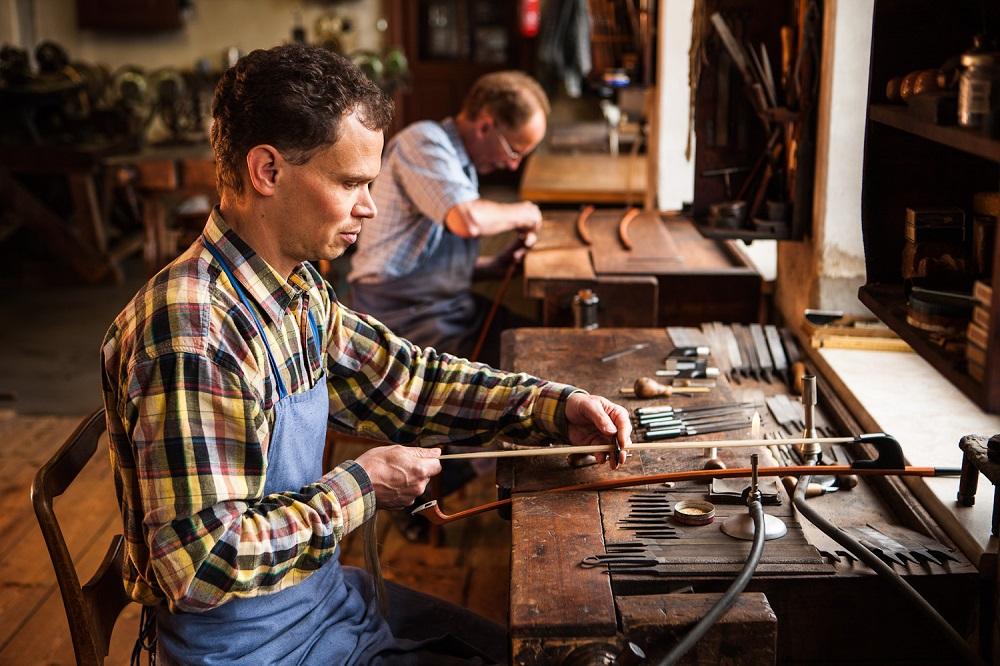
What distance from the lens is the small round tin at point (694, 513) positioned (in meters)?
1.86

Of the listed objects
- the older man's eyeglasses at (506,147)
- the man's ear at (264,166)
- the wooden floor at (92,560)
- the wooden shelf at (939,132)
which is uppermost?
the wooden shelf at (939,132)

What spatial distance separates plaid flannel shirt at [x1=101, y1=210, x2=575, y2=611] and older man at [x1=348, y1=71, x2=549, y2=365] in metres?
1.98

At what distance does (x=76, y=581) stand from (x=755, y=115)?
97.7 inches

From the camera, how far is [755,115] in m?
3.43

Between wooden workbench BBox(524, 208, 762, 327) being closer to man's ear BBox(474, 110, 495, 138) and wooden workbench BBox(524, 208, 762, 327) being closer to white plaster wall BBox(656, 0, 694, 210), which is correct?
man's ear BBox(474, 110, 495, 138)

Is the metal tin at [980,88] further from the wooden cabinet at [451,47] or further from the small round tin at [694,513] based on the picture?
the wooden cabinet at [451,47]

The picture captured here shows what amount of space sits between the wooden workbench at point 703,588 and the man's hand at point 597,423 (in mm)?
59

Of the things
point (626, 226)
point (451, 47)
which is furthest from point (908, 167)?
point (451, 47)

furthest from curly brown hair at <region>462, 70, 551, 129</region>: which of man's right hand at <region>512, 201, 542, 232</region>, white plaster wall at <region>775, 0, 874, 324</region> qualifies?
white plaster wall at <region>775, 0, 874, 324</region>

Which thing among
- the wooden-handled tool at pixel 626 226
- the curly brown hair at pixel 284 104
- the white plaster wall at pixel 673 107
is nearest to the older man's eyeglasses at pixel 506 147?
the wooden-handled tool at pixel 626 226

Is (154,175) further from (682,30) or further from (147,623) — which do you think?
(147,623)

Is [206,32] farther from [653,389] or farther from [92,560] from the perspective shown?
[653,389]

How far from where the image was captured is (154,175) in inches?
272

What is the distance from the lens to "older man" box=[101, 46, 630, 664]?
158 cm
